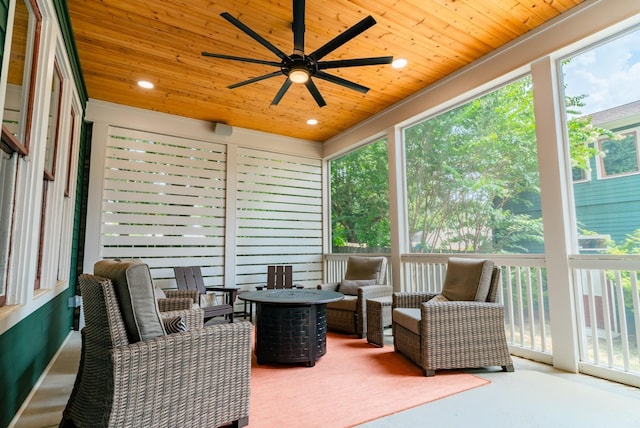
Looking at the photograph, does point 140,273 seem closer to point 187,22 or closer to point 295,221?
point 187,22

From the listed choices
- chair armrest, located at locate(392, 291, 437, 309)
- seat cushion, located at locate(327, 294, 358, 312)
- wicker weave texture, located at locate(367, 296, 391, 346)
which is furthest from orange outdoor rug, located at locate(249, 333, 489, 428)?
seat cushion, located at locate(327, 294, 358, 312)

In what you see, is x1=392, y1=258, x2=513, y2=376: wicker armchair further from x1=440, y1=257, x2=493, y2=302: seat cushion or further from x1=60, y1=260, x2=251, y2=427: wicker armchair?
x1=60, y1=260, x2=251, y2=427: wicker armchair

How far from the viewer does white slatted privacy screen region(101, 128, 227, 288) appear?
471cm

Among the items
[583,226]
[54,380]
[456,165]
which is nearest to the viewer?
[54,380]

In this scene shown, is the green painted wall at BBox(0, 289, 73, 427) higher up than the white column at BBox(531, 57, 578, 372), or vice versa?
the white column at BBox(531, 57, 578, 372)

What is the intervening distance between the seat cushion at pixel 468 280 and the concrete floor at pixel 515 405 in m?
0.65

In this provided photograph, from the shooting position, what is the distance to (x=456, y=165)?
4180mm

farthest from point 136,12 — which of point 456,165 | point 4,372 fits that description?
point 456,165

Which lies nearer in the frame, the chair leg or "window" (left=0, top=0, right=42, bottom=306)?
"window" (left=0, top=0, right=42, bottom=306)

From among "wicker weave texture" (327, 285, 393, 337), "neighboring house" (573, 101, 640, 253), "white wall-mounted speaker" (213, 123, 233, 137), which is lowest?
"wicker weave texture" (327, 285, 393, 337)

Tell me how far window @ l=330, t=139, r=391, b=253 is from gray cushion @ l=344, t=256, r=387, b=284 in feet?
1.75

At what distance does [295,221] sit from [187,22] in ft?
12.4

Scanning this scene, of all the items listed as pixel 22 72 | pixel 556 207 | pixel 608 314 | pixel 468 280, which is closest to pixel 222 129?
pixel 22 72

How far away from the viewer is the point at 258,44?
3430 millimetres
